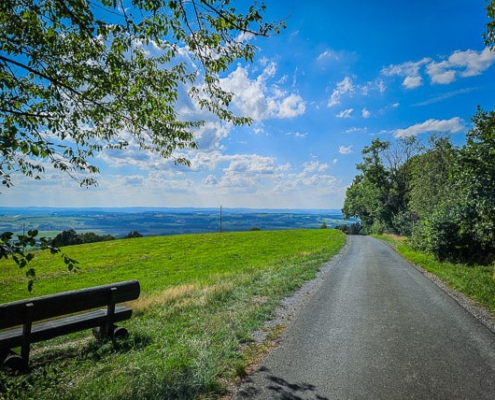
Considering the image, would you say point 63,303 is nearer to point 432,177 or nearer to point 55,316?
point 55,316

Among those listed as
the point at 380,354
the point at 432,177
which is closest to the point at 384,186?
the point at 432,177

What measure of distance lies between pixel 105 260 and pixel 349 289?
28.9 m

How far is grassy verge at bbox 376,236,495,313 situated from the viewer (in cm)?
979

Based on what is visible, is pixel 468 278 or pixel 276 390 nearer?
pixel 276 390

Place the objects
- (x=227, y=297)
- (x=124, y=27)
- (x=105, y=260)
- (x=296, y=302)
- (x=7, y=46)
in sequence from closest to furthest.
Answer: (x=7, y=46), (x=124, y=27), (x=296, y=302), (x=227, y=297), (x=105, y=260)

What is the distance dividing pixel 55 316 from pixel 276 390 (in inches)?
192

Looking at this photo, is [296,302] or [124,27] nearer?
[124,27]

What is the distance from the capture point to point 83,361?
20.2 feet

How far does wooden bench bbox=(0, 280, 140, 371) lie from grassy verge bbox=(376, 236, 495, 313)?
10.4 m

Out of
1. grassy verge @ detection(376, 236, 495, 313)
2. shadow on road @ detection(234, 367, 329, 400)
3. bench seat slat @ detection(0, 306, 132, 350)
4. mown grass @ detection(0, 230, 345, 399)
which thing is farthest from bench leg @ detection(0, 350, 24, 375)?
grassy verge @ detection(376, 236, 495, 313)

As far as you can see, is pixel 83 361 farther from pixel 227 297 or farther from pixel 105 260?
pixel 105 260

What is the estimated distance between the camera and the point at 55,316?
627 cm

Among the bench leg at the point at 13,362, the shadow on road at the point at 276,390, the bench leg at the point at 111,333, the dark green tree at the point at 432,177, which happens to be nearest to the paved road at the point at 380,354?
the shadow on road at the point at 276,390

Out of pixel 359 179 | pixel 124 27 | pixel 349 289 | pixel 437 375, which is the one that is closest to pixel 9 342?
pixel 124 27
